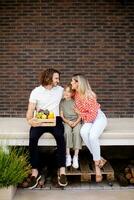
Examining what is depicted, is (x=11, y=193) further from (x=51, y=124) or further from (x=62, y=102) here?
(x=62, y=102)

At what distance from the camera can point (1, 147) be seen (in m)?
5.45

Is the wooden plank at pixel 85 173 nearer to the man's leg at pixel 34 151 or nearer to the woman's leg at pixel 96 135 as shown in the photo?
the woman's leg at pixel 96 135

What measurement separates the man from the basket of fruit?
0.17 feet

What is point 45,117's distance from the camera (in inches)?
230

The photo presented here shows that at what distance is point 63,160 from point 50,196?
0.51 metres

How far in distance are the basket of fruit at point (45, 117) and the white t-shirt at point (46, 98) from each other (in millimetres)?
100

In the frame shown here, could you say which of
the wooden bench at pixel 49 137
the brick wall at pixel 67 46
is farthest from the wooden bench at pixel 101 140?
the brick wall at pixel 67 46

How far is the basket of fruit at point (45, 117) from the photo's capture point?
18.9 ft

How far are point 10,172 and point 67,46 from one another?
3.08m

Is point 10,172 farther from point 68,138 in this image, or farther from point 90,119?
point 90,119

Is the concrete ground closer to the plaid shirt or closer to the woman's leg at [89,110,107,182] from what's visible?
the woman's leg at [89,110,107,182]

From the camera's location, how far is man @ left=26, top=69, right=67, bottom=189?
18.9 ft

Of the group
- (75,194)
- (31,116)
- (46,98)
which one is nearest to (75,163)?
A: (75,194)

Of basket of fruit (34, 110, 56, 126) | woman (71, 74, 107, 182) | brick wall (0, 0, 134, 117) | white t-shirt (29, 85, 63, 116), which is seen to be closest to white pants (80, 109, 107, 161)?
woman (71, 74, 107, 182)
